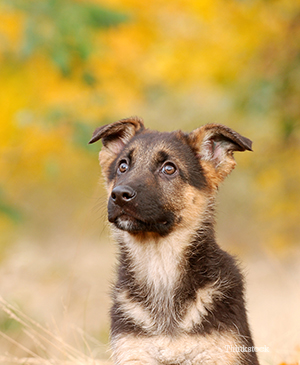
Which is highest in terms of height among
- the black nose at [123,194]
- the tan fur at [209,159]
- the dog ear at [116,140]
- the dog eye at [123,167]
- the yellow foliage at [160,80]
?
the yellow foliage at [160,80]

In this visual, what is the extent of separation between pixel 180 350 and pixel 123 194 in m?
1.27

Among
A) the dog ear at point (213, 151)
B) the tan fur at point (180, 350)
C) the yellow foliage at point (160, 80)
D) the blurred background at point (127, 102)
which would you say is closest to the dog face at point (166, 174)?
the dog ear at point (213, 151)

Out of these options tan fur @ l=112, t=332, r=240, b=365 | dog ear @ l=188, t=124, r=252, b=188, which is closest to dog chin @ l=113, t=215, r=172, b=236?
dog ear @ l=188, t=124, r=252, b=188

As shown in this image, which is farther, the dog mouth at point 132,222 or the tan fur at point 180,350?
the dog mouth at point 132,222

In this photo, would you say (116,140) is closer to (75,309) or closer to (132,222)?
(132,222)

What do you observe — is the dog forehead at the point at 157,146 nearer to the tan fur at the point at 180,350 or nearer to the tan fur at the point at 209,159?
the tan fur at the point at 209,159

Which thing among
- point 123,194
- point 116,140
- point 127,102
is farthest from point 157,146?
point 127,102

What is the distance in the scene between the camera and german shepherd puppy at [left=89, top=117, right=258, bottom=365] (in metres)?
4.25

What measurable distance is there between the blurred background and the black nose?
3091 millimetres

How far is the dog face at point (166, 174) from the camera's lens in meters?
4.46

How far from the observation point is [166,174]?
4.77 metres

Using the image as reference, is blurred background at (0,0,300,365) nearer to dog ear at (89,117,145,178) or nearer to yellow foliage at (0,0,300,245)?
yellow foliage at (0,0,300,245)

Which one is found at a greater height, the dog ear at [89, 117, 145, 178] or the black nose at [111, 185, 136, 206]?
the dog ear at [89, 117, 145, 178]

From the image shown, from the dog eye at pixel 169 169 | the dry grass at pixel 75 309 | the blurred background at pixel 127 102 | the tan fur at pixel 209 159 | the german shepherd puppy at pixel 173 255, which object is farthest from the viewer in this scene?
the blurred background at pixel 127 102
